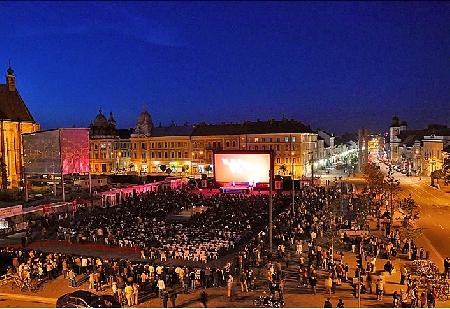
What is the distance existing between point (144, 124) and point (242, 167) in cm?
4215

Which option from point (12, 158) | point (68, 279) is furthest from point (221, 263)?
point (12, 158)

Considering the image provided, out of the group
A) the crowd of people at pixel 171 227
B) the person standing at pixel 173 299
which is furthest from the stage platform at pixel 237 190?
the person standing at pixel 173 299

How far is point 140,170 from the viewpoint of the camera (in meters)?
88.6

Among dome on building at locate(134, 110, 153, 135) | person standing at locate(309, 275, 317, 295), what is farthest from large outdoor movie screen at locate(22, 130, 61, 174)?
dome on building at locate(134, 110, 153, 135)

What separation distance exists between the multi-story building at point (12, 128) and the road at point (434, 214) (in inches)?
2089

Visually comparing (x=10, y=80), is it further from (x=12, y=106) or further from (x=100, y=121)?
(x=100, y=121)

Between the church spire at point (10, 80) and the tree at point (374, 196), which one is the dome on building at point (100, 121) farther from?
the tree at point (374, 196)

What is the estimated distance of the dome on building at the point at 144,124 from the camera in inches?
3506

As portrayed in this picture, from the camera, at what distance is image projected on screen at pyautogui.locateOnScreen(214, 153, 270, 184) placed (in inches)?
2042

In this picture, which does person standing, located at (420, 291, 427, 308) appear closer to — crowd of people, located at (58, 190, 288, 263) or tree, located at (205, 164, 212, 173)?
crowd of people, located at (58, 190, 288, 263)

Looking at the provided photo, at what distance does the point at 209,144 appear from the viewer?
8369cm

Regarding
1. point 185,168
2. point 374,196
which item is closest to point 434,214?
point 374,196

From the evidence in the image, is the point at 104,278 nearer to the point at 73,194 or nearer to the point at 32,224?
the point at 32,224

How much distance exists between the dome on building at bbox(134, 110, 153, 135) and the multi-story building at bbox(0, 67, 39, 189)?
2356cm
